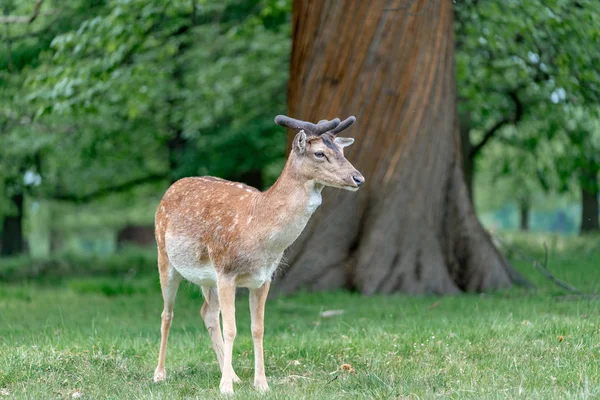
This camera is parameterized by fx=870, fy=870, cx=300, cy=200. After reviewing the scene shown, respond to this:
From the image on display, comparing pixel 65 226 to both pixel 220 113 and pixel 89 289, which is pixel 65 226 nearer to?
pixel 220 113

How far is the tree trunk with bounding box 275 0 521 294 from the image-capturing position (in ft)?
35.0

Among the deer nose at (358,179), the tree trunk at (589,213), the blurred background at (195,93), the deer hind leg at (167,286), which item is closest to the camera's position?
the deer nose at (358,179)

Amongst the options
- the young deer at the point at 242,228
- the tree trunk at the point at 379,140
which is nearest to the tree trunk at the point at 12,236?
the tree trunk at the point at 379,140

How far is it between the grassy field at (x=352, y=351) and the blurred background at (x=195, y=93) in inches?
148

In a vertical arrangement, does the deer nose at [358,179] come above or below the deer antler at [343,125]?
below

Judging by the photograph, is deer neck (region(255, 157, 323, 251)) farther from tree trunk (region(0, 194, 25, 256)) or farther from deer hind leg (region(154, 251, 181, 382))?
tree trunk (region(0, 194, 25, 256))

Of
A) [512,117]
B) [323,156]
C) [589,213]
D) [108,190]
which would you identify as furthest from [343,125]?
[589,213]

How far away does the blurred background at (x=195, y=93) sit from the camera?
12.4m

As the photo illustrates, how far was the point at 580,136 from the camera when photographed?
16703 mm

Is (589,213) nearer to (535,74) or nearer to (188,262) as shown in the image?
(535,74)

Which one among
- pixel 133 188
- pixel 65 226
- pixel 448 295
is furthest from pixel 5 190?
pixel 448 295

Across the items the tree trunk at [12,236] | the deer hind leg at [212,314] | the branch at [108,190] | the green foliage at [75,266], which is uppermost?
the deer hind leg at [212,314]

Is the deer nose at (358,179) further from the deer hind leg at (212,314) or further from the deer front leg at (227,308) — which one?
the deer hind leg at (212,314)

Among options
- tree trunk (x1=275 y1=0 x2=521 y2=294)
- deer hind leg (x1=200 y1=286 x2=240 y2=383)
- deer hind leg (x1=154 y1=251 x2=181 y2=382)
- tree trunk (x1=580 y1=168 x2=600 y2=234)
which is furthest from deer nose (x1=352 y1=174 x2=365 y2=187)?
tree trunk (x1=580 y1=168 x2=600 y2=234)
